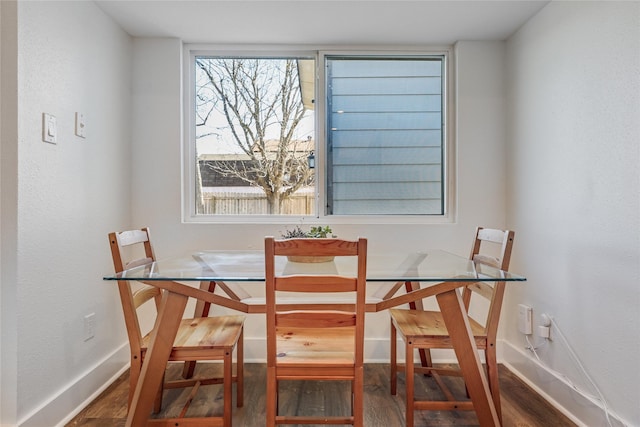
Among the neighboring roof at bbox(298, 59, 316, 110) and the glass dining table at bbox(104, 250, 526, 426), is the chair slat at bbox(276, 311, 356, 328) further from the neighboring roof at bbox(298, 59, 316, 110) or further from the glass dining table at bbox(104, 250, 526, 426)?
the neighboring roof at bbox(298, 59, 316, 110)

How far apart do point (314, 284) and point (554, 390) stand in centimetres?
152

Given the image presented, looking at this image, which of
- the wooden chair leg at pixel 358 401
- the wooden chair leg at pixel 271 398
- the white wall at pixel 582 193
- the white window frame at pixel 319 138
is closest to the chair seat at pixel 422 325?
the wooden chair leg at pixel 358 401

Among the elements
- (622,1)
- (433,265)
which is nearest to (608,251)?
(433,265)

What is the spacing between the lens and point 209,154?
2.51 meters

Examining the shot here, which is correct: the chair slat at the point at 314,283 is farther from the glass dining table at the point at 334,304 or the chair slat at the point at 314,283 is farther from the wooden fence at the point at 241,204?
the wooden fence at the point at 241,204

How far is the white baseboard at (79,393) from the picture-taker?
5.00ft

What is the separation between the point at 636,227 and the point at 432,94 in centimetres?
150

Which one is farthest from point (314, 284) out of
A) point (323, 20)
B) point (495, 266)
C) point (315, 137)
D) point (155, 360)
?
point (323, 20)

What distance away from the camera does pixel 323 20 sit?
6.94 feet

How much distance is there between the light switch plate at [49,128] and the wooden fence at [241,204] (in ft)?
3.26

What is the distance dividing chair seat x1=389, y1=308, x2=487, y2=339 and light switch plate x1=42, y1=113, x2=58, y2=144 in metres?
1.83

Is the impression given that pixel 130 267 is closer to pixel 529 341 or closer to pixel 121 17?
pixel 121 17

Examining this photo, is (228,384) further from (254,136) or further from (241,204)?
(254,136)

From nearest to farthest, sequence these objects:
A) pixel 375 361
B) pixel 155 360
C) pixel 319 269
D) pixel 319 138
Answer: pixel 155 360 < pixel 319 269 < pixel 375 361 < pixel 319 138
